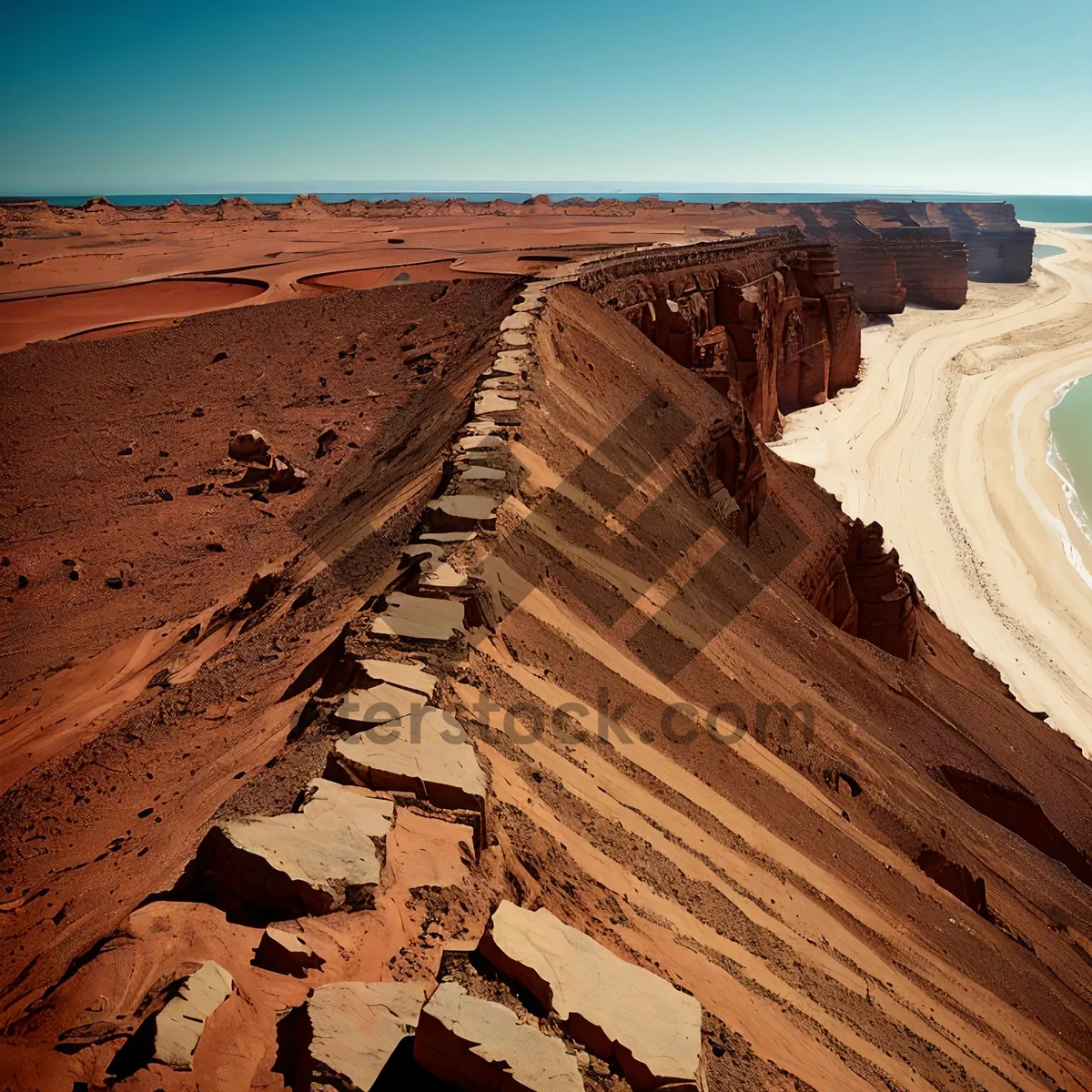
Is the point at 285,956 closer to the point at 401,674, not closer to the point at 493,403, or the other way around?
the point at 401,674

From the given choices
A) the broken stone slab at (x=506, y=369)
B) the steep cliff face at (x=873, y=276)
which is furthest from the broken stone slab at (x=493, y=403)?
the steep cliff face at (x=873, y=276)

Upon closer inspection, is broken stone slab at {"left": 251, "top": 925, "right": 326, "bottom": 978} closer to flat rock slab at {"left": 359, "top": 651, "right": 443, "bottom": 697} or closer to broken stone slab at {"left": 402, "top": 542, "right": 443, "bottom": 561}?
flat rock slab at {"left": 359, "top": 651, "right": 443, "bottom": 697}

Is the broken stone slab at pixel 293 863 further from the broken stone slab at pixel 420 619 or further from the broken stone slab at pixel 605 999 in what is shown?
the broken stone slab at pixel 420 619

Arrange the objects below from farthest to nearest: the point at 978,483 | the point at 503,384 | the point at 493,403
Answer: the point at 978,483
the point at 503,384
the point at 493,403

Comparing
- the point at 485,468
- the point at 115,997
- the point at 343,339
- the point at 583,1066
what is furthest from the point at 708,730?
the point at 343,339

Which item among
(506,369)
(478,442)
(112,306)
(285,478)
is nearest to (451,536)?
(478,442)

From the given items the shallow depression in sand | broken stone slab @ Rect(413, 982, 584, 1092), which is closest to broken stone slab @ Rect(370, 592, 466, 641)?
broken stone slab @ Rect(413, 982, 584, 1092)

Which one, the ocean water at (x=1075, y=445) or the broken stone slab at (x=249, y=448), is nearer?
the broken stone slab at (x=249, y=448)
